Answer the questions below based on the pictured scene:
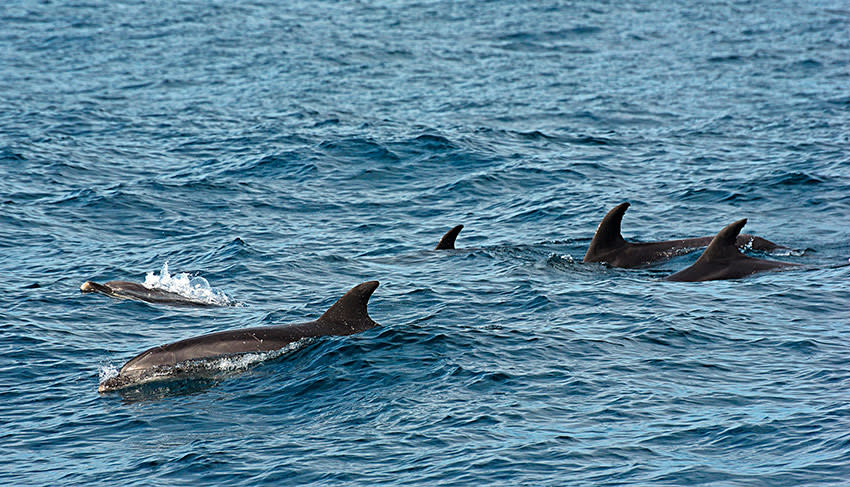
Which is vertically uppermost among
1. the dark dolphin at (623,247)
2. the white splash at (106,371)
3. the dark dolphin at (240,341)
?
the dark dolphin at (240,341)

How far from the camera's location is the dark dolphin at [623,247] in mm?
19000

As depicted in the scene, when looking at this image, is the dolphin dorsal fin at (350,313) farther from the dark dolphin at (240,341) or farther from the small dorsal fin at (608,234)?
Answer: the small dorsal fin at (608,234)

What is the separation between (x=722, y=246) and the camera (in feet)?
58.0

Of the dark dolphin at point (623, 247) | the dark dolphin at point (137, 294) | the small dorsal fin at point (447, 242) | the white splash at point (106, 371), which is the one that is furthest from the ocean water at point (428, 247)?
the dark dolphin at point (623, 247)

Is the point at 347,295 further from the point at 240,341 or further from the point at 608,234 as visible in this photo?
the point at 608,234

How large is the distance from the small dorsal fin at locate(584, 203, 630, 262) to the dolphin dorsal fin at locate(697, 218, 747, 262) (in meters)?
1.75

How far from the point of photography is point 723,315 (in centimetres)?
1565

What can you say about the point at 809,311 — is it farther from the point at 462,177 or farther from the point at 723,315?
the point at 462,177

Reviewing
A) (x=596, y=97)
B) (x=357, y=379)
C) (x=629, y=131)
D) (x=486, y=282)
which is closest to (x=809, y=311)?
(x=486, y=282)

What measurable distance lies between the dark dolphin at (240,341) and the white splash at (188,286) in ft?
10.3

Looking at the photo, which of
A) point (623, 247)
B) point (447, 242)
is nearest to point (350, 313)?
point (447, 242)

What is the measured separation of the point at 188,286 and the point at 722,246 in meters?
8.99

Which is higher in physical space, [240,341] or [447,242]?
[240,341]

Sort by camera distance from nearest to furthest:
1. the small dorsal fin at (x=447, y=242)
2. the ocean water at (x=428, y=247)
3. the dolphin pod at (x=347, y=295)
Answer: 1. the ocean water at (x=428, y=247)
2. the dolphin pod at (x=347, y=295)
3. the small dorsal fin at (x=447, y=242)
